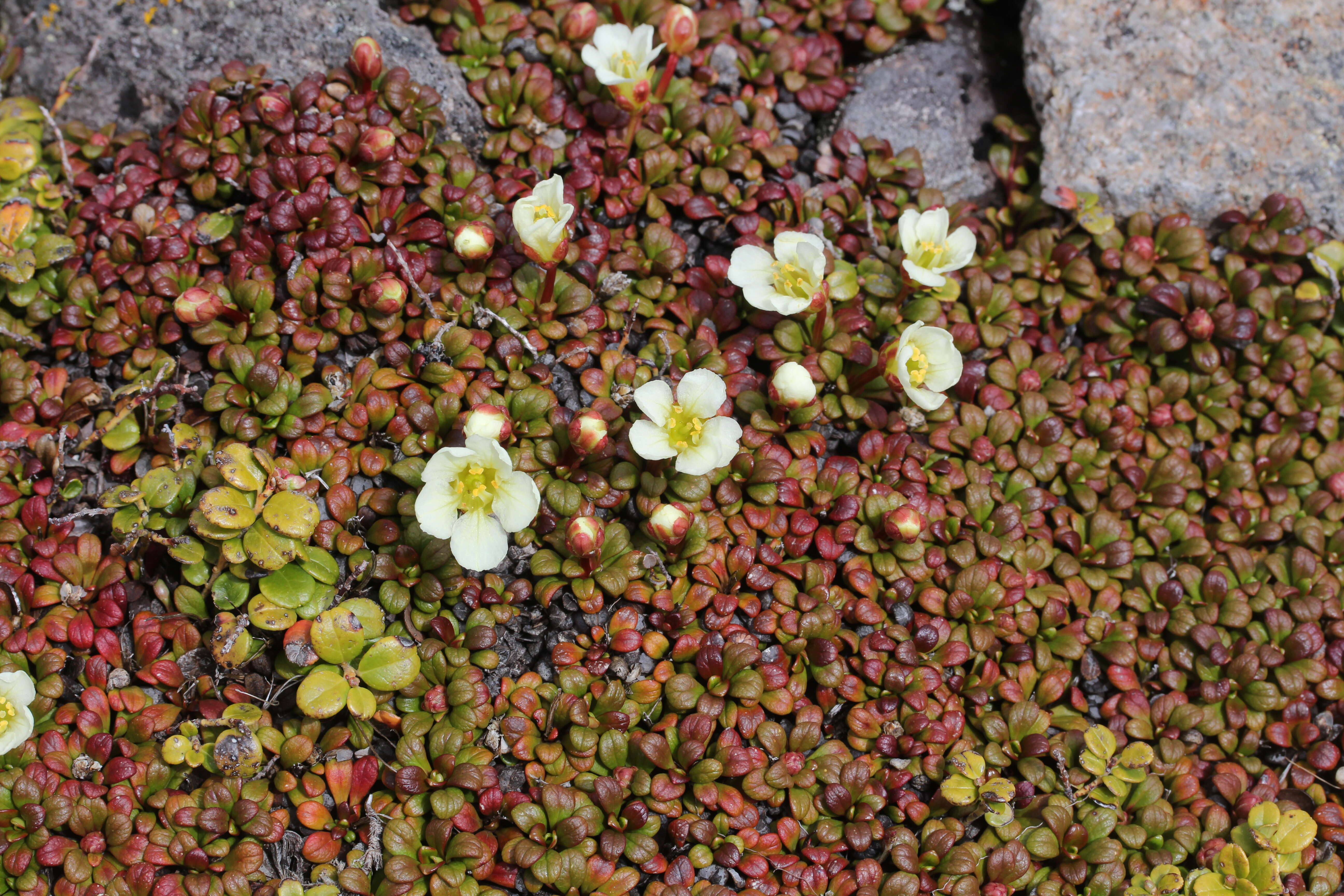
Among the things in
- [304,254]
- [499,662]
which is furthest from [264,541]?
[304,254]

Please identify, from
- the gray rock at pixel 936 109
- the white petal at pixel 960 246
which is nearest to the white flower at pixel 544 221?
the white petal at pixel 960 246

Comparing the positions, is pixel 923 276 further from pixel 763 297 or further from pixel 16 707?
pixel 16 707

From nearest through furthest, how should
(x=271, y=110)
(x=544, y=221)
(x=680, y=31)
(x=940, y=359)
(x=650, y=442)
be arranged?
(x=650, y=442), (x=544, y=221), (x=940, y=359), (x=271, y=110), (x=680, y=31)

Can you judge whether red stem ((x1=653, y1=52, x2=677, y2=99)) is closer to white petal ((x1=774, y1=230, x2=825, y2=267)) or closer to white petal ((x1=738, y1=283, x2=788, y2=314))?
white petal ((x1=774, y1=230, x2=825, y2=267))

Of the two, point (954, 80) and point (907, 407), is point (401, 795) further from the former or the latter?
point (954, 80)

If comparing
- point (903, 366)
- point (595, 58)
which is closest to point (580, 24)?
point (595, 58)

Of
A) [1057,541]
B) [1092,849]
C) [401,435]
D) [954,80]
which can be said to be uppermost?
[954,80]

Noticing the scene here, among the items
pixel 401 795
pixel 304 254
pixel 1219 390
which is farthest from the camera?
pixel 1219 390

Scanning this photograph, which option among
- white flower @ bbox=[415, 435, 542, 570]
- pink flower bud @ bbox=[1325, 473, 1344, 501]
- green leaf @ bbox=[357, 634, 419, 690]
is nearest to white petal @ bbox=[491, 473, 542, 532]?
white flower @ bbox=[415, 435, 542, 570]
